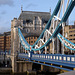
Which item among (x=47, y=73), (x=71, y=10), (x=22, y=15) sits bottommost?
(x=47, y=73)

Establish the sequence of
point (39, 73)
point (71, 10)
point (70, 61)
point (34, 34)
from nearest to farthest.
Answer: point (70, 61) < point (71, 10) < point (39, 73) < point (34, 34)

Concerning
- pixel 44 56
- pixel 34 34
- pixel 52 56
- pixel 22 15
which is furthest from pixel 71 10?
pixel 22 15

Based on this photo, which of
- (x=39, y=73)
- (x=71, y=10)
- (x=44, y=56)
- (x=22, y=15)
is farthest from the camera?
(x=22, y=15)

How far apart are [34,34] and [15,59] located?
1445 centimetres

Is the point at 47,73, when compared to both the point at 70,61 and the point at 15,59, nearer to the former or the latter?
the point at 15,59

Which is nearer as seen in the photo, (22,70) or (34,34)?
(22,70)

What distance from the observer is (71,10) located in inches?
1261

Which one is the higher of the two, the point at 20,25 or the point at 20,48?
the point at 20,25

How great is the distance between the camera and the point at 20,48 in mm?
74938

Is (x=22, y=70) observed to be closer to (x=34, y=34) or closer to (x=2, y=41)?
(x=34, y=34)

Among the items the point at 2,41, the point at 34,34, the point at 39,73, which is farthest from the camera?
the point at 2,41

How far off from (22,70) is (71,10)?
3401 centimetres

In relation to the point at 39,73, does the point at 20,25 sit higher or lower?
higher

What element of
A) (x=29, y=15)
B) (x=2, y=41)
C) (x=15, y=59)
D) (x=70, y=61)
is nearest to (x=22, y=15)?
(x=29, y=15)
